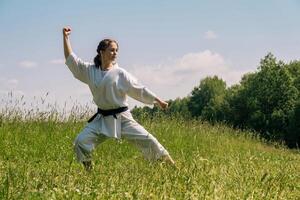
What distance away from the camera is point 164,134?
1380cm

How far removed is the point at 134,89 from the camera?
23.5 ft

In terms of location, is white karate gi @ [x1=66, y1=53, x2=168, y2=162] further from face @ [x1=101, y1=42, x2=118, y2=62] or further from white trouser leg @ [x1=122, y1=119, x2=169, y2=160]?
face @ [x1=101, y1=42, x2=118, y2=62]

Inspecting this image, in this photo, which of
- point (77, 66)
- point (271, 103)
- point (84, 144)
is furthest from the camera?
point (271, 103)

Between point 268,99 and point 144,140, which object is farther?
point 268,99

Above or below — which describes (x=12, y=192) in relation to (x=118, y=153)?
above

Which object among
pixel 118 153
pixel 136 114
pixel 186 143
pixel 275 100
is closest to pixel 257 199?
pixel 118 153

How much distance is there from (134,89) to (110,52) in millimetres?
588

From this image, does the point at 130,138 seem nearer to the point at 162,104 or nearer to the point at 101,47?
the point at 162,104

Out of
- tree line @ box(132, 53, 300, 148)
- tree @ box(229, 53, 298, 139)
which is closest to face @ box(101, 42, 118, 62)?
tree line @ box(132, 53, 300, 148)

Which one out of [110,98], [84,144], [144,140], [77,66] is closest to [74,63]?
[77,66]

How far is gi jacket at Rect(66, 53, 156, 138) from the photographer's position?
276 inches

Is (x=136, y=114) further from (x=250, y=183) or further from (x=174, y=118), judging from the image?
(x=250, y=183)

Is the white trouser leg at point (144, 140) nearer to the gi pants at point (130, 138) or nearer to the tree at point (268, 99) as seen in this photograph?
the gi pants at point (130, 138)

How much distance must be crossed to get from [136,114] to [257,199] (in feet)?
40.1
